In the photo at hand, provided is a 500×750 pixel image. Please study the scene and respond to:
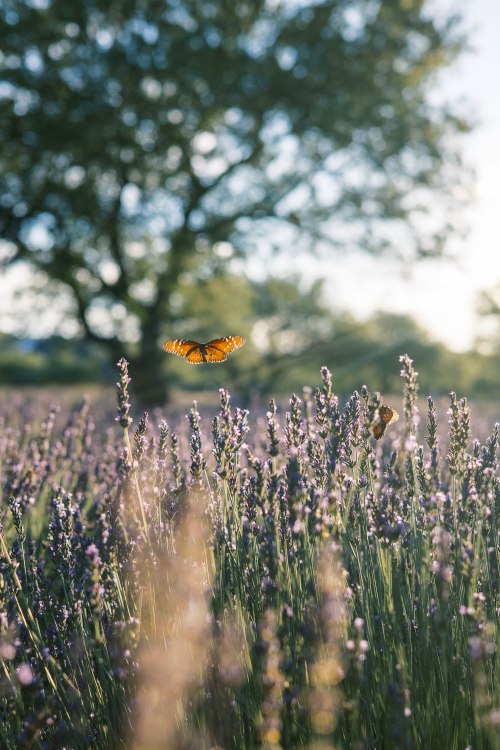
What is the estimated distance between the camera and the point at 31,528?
371 cm

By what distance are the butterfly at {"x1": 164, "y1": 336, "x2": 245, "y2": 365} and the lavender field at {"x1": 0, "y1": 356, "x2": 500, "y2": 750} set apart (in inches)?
24.8

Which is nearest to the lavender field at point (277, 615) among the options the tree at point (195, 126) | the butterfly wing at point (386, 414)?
the butterfly wing at point (386, 414)

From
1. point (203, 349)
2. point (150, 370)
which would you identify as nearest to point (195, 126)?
point (150, 370)

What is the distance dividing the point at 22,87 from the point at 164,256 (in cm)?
518

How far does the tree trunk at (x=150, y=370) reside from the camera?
15.3 m

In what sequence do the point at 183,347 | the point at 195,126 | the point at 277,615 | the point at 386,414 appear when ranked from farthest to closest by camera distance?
the point at 195,126 < the point at 183,347 < the point at 386,414 < the point at 277,615

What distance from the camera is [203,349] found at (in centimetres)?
334

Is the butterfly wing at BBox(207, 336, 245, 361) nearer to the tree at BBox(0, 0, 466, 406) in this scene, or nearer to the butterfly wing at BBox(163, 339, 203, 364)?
the butterfly wing at BBox(163, 339, 203, 364)

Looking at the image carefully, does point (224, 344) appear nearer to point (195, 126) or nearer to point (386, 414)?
point (386, 414)

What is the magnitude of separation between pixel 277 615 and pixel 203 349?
5.75 feet

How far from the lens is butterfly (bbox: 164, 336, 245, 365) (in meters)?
3.22

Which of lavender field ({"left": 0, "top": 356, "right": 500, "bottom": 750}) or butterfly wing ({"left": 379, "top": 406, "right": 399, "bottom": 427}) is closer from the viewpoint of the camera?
lavender field ({"left": 0, "top": 356, "right": 500, "bottom": 750})

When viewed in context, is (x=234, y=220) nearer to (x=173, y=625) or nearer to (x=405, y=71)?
(x=405, y=71)

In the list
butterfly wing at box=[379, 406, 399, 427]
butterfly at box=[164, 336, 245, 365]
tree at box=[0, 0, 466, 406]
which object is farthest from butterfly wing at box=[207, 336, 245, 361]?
tree at box=[0, 0, 466, 406]
